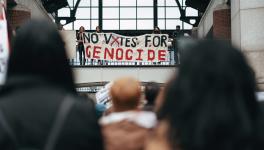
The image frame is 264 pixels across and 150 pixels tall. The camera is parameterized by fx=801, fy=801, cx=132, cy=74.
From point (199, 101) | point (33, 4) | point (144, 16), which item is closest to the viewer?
point (199, 101)

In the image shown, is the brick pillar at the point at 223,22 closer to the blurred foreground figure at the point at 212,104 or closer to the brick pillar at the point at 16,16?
the brick pillar at the point at 16,16

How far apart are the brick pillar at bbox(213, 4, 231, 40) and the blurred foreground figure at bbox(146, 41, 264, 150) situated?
2067cm

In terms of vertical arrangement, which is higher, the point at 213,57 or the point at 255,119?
the point at 213,57

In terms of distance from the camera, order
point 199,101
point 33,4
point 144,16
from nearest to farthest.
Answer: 1. point 199,101
2. point 33,4
3. point 144,16

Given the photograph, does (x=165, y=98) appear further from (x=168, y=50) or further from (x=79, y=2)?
(x=79, y=2)

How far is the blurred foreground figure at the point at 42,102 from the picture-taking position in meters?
3.69

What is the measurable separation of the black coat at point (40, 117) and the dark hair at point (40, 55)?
0.15 feet

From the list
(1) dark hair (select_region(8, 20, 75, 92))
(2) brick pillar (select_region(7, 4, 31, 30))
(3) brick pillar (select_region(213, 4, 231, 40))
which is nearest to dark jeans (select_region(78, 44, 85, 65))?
(2) brick pillar (select_region(7, 4, 31, 30))

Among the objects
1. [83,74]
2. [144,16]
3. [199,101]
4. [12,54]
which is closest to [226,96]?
[199,101]

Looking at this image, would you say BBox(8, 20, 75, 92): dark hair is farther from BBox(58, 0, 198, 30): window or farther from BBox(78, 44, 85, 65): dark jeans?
BBox(58, 0, 198, 30): window

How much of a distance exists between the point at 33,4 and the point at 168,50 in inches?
193

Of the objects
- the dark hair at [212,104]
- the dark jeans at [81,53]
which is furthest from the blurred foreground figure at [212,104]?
the dark jeans at [81,53]

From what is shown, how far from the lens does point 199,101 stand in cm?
339

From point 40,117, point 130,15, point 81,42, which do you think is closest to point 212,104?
point 40,117
